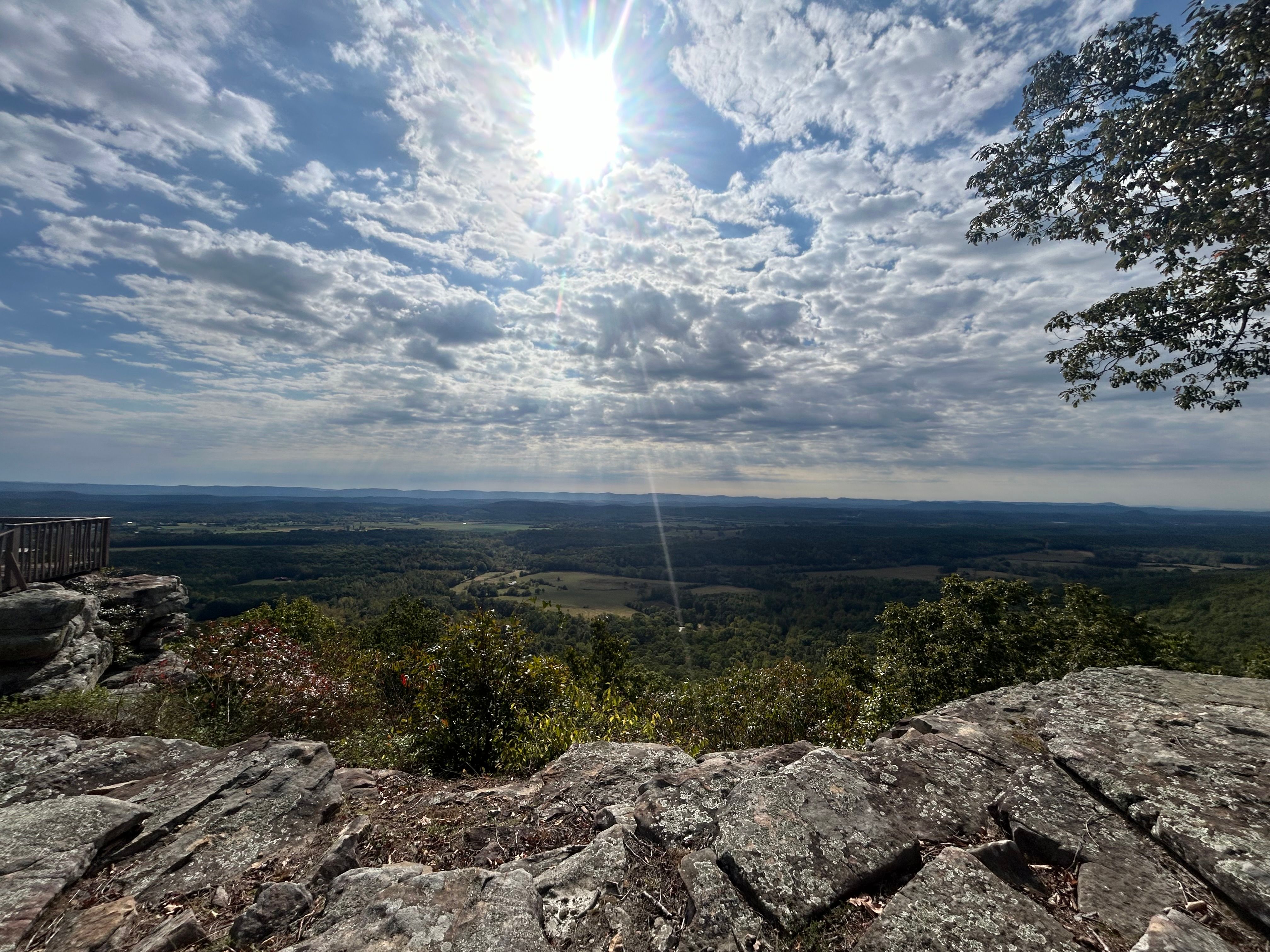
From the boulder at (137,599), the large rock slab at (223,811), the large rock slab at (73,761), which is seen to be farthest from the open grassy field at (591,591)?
the large rock slab at (223,811)

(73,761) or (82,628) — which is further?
(82,628)

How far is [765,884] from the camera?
3.46 metres

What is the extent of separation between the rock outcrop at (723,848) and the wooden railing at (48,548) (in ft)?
24.9

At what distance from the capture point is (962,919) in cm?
305

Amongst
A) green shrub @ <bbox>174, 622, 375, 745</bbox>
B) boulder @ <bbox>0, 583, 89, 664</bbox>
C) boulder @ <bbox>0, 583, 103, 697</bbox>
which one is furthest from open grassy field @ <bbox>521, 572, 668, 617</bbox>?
boulder @ <bbox>0, 583, 89, 664</bbox>

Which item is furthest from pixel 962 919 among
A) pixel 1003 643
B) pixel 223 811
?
pixel 1003 643

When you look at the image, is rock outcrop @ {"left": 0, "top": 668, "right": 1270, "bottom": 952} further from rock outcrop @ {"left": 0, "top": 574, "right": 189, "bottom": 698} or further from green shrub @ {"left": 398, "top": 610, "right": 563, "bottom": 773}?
Result: rock outcrop @ {"left": 0, "top": 574, "right": 189, "bottom": 698}

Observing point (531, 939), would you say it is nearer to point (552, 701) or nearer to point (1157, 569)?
point (552, 701)

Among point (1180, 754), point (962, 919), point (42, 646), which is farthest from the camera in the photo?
point (42, 646)

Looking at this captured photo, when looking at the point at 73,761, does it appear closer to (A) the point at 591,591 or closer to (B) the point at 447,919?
(B) the point at 447,919

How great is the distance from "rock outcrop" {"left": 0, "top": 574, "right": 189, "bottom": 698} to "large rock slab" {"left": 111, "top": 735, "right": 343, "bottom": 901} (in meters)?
6.50

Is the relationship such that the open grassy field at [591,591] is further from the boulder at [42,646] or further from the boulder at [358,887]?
the boulder at [358,887]

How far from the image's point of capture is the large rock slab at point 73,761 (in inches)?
216

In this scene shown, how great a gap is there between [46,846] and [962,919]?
7332 millimetres
